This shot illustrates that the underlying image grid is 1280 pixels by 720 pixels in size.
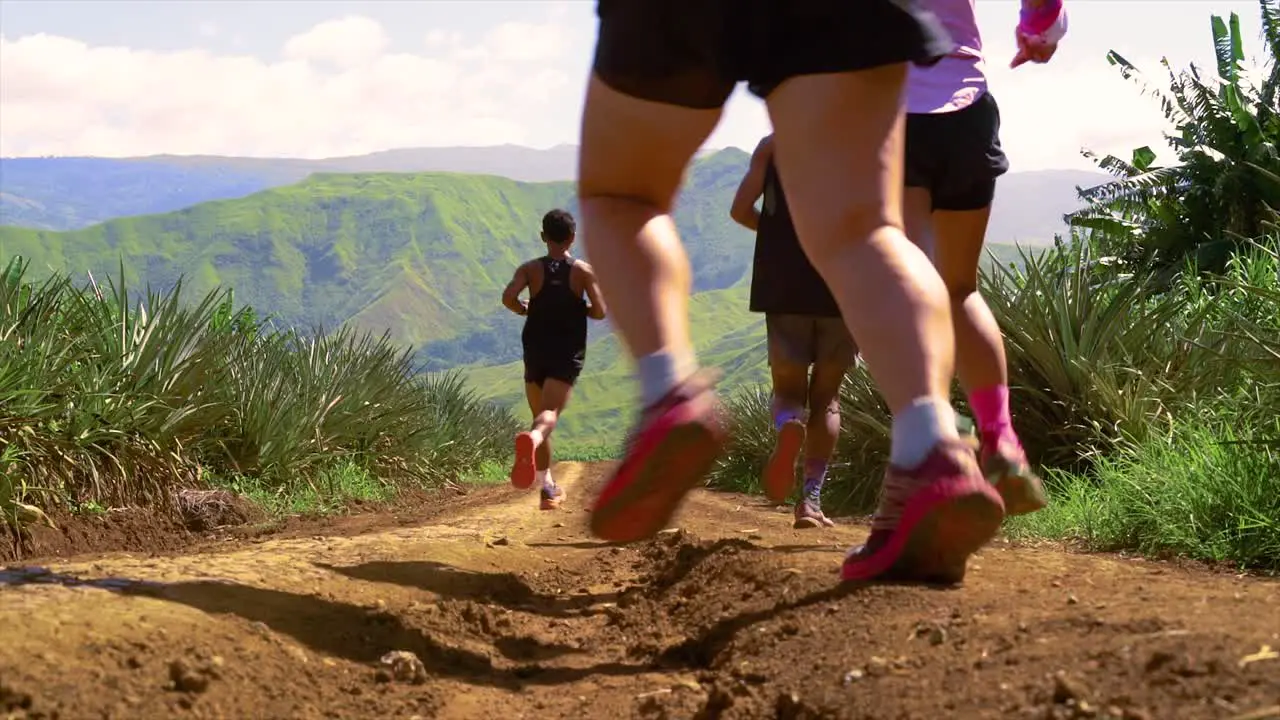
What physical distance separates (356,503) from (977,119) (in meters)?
6.27

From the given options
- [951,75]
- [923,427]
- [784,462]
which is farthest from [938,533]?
[784,462]

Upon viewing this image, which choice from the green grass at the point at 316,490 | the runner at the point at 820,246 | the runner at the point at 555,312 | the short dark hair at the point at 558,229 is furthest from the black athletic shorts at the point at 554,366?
the runner at the point at 820,246

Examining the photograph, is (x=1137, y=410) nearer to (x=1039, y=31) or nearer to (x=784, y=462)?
(x=784, y=462)

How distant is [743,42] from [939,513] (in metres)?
0.95

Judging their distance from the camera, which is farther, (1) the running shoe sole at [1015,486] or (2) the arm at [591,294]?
(2) the arm at [591,294]

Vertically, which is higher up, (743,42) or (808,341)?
(743,42)

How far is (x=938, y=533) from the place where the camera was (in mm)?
2203

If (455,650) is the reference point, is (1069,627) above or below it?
above

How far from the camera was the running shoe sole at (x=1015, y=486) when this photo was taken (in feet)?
9.86

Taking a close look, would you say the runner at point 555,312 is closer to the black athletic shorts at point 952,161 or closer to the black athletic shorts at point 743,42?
the black athletic shorts at point 952,161

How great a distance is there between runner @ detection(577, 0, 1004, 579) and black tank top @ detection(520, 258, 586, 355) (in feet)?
16.6

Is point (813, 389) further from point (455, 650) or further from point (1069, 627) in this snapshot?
point (1069, 627)

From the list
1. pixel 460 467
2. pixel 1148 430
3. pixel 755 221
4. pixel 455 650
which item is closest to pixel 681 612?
pixel 455 650

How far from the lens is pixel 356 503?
8.77 m
